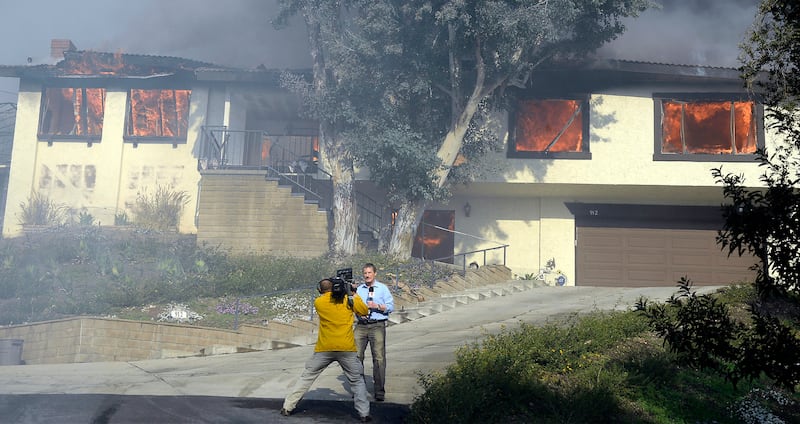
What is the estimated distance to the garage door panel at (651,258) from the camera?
20094mm

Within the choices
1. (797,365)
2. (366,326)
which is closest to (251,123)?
(366,326)

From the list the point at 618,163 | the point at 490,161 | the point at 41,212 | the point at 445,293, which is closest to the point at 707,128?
the point at 618,163

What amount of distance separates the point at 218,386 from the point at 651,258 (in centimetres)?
1539

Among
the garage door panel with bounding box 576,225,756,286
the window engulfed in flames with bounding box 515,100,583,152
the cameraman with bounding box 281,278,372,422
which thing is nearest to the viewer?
the cameraman with bounding box 281,278,372,422

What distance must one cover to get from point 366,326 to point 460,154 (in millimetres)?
10781

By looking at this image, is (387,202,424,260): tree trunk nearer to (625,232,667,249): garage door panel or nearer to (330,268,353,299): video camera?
(625,232,667,249): garage door panel

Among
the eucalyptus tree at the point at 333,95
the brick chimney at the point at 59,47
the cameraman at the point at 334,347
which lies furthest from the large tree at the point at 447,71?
the brick chimney at the point at 59,47

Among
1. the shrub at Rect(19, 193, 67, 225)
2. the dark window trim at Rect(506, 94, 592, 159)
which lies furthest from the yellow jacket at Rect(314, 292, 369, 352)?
the shrub at Rect(19, 193, 67, 225)

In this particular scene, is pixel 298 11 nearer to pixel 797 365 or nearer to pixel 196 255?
pixel 196 255

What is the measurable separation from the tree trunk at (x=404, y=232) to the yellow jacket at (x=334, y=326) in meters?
9.55

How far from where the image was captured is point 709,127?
18453 mm

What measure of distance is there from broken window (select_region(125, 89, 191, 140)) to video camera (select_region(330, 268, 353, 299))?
15119mm

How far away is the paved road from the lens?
23.6ft

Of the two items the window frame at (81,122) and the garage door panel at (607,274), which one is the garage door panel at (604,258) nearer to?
the garage door panel at (607,274)
